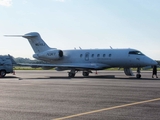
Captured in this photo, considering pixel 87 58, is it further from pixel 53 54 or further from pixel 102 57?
pixel 53 54

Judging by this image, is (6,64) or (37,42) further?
(37,42)

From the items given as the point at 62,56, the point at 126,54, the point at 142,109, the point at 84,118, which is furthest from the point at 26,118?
the point at 62,56

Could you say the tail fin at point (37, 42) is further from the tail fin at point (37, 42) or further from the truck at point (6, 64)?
the truck at point (6, 64)

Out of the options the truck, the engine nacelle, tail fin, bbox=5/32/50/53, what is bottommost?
the truck

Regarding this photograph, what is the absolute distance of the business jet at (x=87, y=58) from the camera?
35.8 metres

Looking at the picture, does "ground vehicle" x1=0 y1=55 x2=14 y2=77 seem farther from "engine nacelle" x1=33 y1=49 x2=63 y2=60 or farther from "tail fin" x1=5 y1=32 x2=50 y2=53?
"tail fin" x1=5 y1=32 x2=50 y2=53

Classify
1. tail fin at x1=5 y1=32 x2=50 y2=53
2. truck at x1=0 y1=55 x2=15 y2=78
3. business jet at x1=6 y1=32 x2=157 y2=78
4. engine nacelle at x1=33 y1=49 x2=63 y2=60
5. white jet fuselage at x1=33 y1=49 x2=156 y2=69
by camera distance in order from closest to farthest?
white jet fuselage at x1=33 y1=49 x2=156 y2=69 < business jet at x1=6 y1=32 x2=157 y2=78 < truck at x1=0 y1=55 x2=15 y2=78 < engine nacelle at x1=33 y1=49 x2=63 y2=60 < tail fin at x1=5 y1=32 x2=50 y2=53

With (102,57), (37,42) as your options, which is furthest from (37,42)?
(102,57)

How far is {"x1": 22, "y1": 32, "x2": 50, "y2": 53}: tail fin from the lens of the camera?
1779 inches

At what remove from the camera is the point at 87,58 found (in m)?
39.9

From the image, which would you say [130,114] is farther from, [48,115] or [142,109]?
[48,115]

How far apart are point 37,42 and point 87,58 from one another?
8526 mm

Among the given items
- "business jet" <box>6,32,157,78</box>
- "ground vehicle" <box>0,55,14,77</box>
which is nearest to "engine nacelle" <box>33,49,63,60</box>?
"business jet" <box>6,32,157,78</box>

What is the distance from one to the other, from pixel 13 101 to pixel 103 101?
3.49 m
